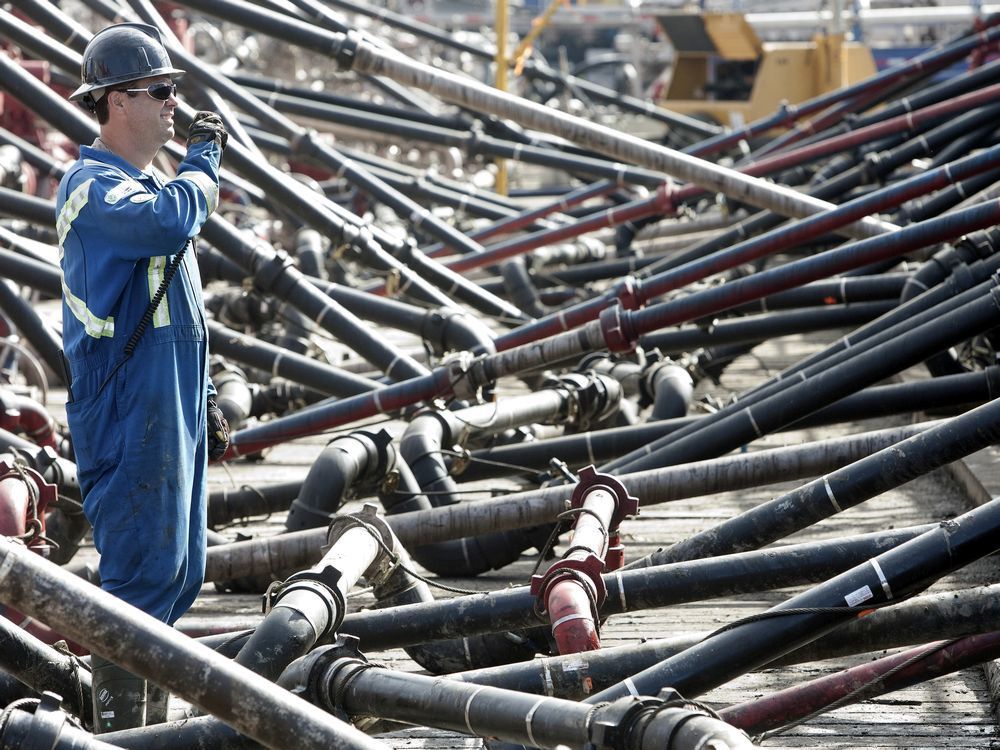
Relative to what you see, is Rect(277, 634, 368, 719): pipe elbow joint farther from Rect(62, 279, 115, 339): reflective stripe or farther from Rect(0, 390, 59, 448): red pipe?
Rect(0, 390, 59, 448): red pipe

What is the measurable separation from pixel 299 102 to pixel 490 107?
5.15 meters

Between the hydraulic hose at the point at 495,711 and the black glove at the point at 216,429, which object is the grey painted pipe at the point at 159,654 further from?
the black glove at the point at 216,429

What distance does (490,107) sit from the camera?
6.28 m

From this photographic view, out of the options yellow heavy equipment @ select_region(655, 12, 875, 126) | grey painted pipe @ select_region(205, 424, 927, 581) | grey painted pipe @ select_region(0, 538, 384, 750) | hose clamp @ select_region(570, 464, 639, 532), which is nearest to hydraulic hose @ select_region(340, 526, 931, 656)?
hose clamp @ select_region(570, 464, 639, 532)

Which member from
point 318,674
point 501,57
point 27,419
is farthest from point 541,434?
point 501,57

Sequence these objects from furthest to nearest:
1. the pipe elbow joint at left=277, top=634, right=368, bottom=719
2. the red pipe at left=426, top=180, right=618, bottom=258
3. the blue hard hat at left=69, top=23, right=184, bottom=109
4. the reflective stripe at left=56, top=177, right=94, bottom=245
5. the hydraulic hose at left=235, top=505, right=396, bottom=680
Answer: the red pipe at left=426, top=180, right=618, bottom=258
the blue hard hat at left=69, top=23, right=184, bottom=109
the reflective stripe at left=56, top=177, right=94, bottom=245
the hydraulic hose at left=235, top=505, right=396, bottom=680
the pipe elbow joint at left=277, top=634, right=368, bottom=719

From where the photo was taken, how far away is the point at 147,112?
3.46 m

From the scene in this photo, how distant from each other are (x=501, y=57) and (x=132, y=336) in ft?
37.3

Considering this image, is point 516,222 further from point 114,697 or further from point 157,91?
point 114,697

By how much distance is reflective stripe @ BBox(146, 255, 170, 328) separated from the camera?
3.36 m

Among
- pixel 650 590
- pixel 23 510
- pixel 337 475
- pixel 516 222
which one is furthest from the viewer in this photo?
pixel 516 222

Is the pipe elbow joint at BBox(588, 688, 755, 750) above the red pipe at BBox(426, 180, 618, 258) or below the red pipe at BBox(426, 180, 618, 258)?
below

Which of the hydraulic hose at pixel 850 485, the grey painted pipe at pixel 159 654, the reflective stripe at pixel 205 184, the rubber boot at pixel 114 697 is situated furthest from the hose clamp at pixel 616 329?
the grey painted pipe at pixel 159 654

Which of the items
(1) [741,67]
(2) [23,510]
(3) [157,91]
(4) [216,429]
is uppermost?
(1) [741,67]
